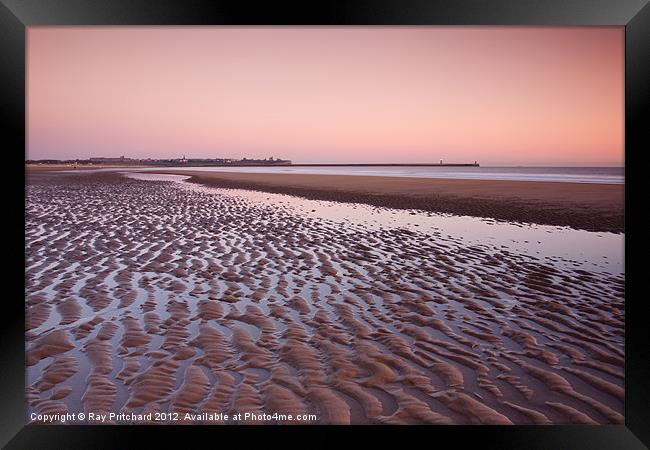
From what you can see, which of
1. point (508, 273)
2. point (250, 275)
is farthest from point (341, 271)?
point (508, 273)

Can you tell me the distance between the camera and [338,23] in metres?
3.63

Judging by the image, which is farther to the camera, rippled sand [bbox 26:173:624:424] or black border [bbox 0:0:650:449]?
rippled sand [bbox 26:173:624:424]

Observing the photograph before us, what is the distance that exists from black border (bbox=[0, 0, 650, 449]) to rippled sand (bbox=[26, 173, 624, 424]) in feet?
1.29

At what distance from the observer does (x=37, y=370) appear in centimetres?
420

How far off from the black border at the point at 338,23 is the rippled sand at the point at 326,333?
39 centimetres

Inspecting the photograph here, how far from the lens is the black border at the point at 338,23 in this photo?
3.22 metres

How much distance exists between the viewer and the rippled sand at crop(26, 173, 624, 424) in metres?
3.79

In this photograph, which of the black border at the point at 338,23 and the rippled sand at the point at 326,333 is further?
the rippled sand at the point at 326,333

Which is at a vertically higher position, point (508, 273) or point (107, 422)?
point (508, 273)

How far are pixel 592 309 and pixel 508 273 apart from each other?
199 cm

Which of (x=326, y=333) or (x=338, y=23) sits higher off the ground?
(x=338, y=23)

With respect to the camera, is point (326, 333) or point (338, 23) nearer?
point (338, 23)

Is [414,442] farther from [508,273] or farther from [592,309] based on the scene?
[508,273]

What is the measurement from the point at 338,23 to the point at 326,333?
3341 mm
